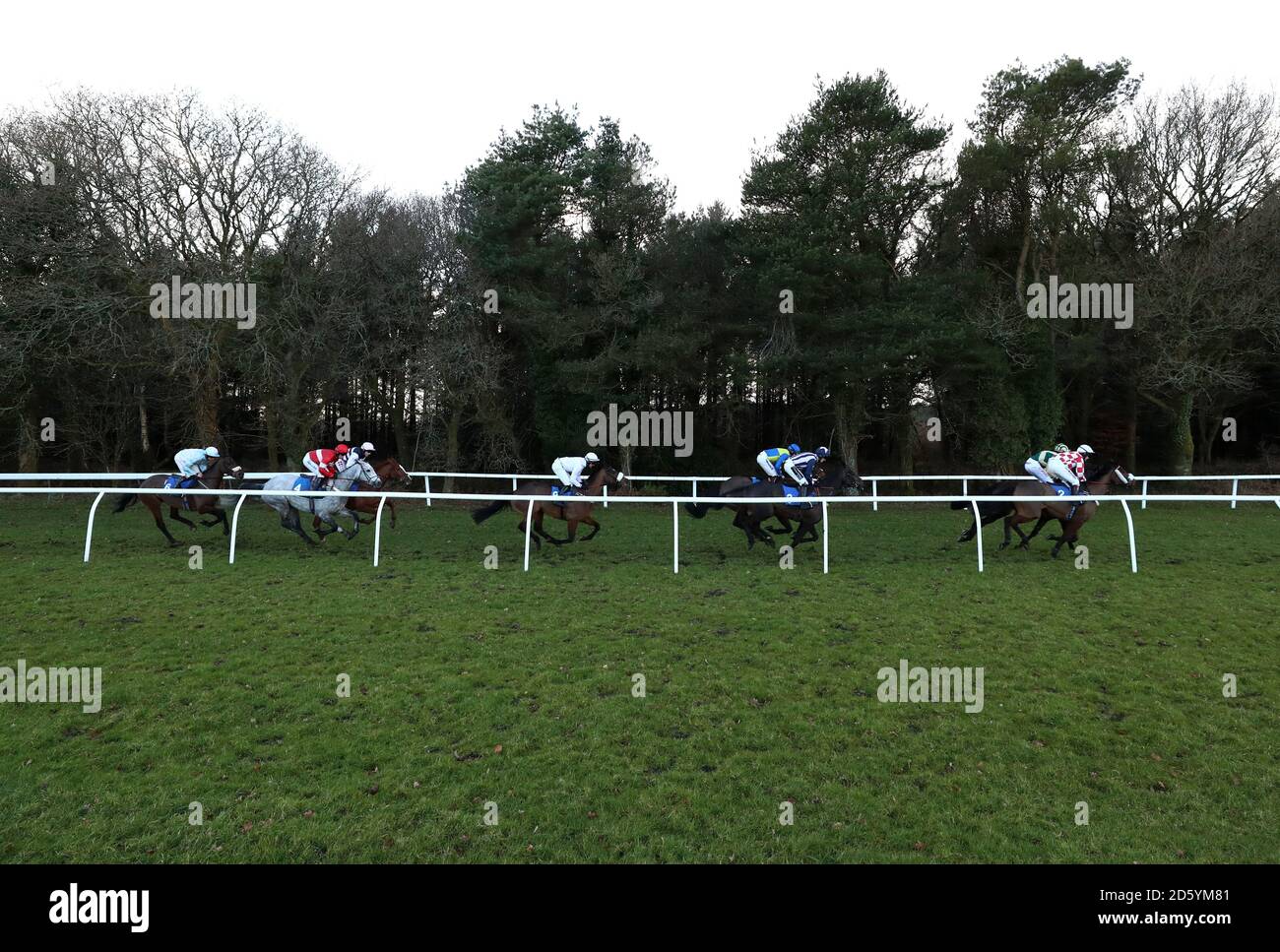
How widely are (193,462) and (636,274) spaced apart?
12.2 m

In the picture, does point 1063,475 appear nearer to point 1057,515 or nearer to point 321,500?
point 1057,515

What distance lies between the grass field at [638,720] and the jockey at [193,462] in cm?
247

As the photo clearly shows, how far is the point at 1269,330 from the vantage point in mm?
18594

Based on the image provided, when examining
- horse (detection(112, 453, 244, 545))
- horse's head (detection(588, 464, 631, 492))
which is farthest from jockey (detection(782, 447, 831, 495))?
horse (detection(112, 453, 244, 545))

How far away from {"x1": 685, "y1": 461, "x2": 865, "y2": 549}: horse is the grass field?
1596 millimetres

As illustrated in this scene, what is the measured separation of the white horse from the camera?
1059 cm

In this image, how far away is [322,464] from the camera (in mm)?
10836

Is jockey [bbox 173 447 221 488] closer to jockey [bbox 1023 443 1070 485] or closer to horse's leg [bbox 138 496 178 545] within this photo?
horse's leg [bbox 138 496 178 545]

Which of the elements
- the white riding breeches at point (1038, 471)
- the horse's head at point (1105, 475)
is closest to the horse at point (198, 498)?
the white riding breeches at point (1038, 471)

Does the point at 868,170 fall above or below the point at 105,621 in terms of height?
above

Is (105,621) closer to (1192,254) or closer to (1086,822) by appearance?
(1086,822)

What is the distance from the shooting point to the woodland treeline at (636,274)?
55.7 ft

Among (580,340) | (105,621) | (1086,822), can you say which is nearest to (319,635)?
(105,621)

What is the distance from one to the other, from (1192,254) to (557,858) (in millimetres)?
23023
